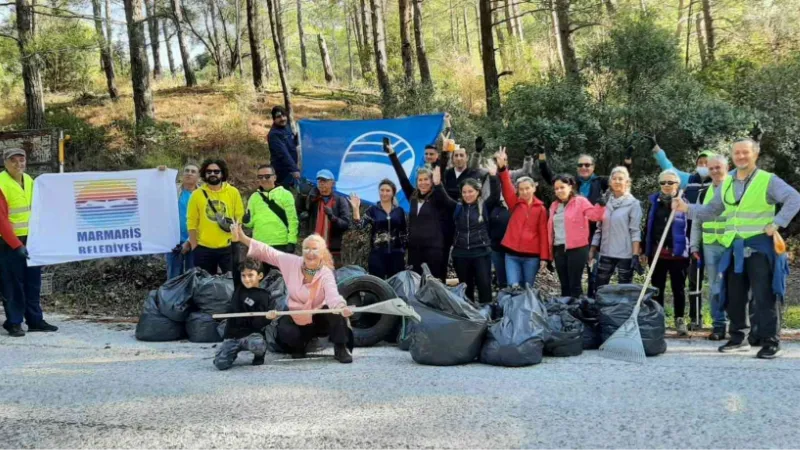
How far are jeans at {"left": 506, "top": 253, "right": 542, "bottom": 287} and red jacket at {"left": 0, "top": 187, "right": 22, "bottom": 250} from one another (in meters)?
5.15

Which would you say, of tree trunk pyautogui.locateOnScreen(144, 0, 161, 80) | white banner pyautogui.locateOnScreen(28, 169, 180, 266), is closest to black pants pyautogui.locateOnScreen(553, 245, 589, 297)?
white banner pyautogui.locateOnScreen(28, 169, 180, 266)

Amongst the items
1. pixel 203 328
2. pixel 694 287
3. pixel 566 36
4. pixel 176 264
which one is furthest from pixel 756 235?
pixel 566 36

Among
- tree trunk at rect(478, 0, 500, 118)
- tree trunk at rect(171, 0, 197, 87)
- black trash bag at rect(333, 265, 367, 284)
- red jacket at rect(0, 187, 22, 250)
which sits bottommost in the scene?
black trash bag at rect(333, 265, 367, 284)

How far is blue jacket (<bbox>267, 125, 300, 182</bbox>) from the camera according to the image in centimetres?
917

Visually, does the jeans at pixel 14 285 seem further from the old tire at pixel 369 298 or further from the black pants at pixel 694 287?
the black pants at pixel 694 287

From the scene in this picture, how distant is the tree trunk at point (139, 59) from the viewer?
50.2ft

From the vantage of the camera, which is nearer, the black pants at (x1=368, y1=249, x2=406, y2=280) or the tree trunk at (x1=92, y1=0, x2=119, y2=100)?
the black pants at (x1=368, y1=249, x2=406, y2=280)

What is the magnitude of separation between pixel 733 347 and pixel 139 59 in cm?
1408

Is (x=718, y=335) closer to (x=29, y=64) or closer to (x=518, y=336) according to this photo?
(x=518, y=336)

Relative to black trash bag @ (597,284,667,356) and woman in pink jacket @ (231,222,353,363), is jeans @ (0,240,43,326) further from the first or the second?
black trash bag @ (597,284,667,356)

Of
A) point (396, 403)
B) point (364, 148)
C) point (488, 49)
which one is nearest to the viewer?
point (396, 403)

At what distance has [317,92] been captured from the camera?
24.0 meters

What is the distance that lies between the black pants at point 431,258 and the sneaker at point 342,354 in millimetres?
1737

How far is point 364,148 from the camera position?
9.95 meters
